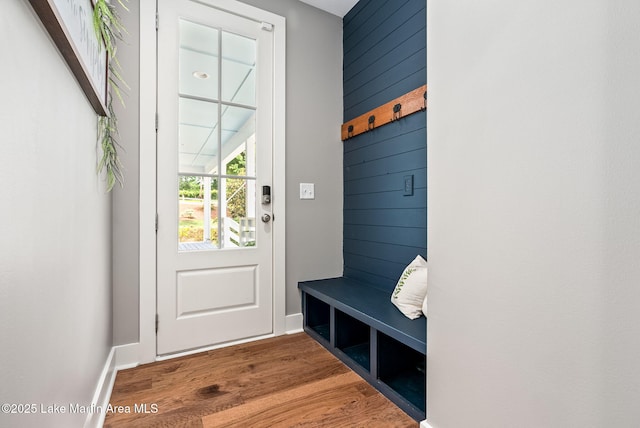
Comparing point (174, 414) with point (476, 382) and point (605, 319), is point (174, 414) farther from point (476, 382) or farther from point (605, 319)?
point (605, 319)

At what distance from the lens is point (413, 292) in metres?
1.61

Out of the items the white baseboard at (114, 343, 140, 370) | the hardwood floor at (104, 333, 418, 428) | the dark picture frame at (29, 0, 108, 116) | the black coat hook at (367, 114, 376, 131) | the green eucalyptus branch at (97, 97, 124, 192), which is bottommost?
the hardwood floor at (104, 333, 418, 428)

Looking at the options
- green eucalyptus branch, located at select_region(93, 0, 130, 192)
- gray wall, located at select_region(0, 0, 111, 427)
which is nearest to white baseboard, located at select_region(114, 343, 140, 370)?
gray wall, located at select_region(0, 0, 111, 427)

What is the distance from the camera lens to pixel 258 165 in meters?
2.21

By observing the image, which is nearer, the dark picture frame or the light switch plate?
the dark picture frame

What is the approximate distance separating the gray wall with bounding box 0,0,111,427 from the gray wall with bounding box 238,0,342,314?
1.39 metres

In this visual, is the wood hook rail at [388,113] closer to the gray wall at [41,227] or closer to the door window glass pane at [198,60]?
the door window glass pane at [198,60]

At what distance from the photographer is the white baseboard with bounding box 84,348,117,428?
1.18 meters

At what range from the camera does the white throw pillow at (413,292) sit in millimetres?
1590

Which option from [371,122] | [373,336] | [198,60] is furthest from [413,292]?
[198,60]

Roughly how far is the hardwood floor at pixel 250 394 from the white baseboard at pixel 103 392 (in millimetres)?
41

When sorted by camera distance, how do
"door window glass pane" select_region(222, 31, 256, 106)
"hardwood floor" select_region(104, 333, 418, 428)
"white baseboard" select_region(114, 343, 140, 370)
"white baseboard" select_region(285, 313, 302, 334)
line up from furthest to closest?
"white baseboard" select_region(285, 313, 302, 334)
"door window glass pane" select_region(222, 31, 256, 106)
"white baseboard" select_region(114, 343, 140, 370)
"hardwood floor" select_region(104, 333, 418, 428)

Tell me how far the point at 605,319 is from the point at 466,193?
493mm

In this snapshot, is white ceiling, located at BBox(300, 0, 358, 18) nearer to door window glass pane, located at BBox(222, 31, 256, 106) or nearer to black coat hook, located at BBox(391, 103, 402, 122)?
door window glass pane, located at BBox(222, 31, 256, 106)
